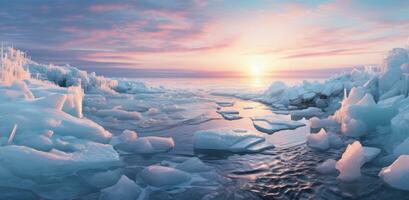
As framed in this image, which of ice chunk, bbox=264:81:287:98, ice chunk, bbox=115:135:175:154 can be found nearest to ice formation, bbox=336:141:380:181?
ice chunk, bbox=115:135:175:154

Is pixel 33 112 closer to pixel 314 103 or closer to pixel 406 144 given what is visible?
pixel 406 144

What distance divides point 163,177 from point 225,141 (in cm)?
311

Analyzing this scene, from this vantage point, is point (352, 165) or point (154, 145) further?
point (154, 145)

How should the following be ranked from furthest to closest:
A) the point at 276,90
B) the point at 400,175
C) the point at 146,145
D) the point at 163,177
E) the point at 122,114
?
1. the point at 276,90
2. the point at 122,114
3. the point at 146,145
4. the point at 163,177
5. the point at 400,175

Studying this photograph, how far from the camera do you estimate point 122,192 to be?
5348mm

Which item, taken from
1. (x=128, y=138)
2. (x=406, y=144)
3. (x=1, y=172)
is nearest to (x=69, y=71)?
(x=128, y=138)

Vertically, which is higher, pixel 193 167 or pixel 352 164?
pixel 352 164

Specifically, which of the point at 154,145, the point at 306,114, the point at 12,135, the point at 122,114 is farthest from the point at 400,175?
the point at 122,114

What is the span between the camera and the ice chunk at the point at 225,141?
873cm

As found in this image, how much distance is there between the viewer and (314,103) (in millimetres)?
21641

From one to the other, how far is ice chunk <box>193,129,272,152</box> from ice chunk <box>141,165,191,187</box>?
2.64 meters

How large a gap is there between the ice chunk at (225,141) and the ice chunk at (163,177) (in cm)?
264

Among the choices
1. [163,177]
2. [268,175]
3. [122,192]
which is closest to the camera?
[122,192]

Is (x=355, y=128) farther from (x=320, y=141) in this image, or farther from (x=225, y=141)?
(x=225, y=141)
